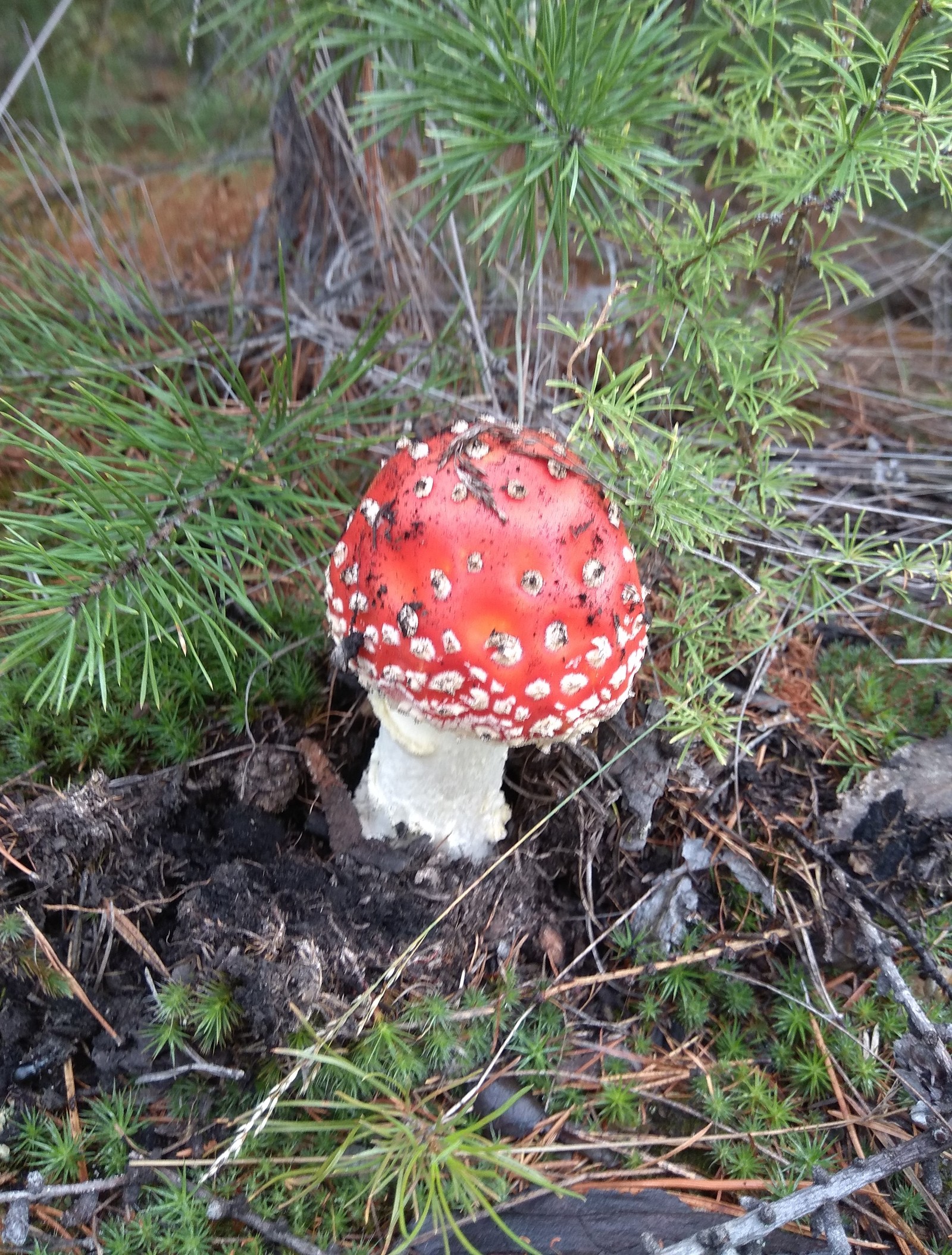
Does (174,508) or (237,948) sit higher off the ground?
(174,508)

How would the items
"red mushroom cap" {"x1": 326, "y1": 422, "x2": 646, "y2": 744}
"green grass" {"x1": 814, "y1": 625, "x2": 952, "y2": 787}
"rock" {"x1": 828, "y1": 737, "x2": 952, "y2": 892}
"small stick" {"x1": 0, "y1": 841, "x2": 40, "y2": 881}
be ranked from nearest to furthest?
1. "red mushroom cap" {"x1": 326, "y1": 422, "x2": 646, "y2": 744}
2. "small stick" {"x1": 0, "y1": 841, "x2": 40, "y2": 881}
3. "rock" {"x1": 828, "y1": 737, "x2": 952, "y2": 892}
4. "green grass" {"x1": 814, "y1": 625, "x2": 952, "y2": 787}

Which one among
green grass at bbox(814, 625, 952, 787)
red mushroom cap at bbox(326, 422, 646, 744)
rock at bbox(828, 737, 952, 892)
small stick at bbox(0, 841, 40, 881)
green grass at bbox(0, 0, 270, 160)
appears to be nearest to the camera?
red mushroom cap at bbox(326, 422, 646, 744)

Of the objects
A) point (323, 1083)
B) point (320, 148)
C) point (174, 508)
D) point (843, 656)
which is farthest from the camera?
point (320, 148)

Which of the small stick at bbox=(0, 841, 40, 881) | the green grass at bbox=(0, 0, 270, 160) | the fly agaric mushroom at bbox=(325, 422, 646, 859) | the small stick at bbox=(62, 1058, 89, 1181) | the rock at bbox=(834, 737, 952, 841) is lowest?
the small stick at bbox=(62, 1058, 89, 1181)

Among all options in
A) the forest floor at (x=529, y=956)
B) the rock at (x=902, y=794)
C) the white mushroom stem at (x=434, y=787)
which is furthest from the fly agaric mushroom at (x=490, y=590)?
the rock at (x=902, y=794)

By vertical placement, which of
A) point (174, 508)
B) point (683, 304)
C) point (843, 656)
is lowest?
point (843, 656)

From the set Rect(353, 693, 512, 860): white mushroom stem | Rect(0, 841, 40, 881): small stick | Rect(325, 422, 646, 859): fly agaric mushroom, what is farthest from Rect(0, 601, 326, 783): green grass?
Rect(325, 422, 646, 859): fly agaric mushroom

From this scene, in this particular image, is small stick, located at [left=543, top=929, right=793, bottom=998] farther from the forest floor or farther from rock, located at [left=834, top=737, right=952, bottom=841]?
rock, located at [left=834, top=737, right=952, bottom=841]

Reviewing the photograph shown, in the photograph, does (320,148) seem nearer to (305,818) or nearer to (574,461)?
(574,461)

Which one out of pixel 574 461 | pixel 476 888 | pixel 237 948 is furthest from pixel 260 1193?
pixel 574 461
